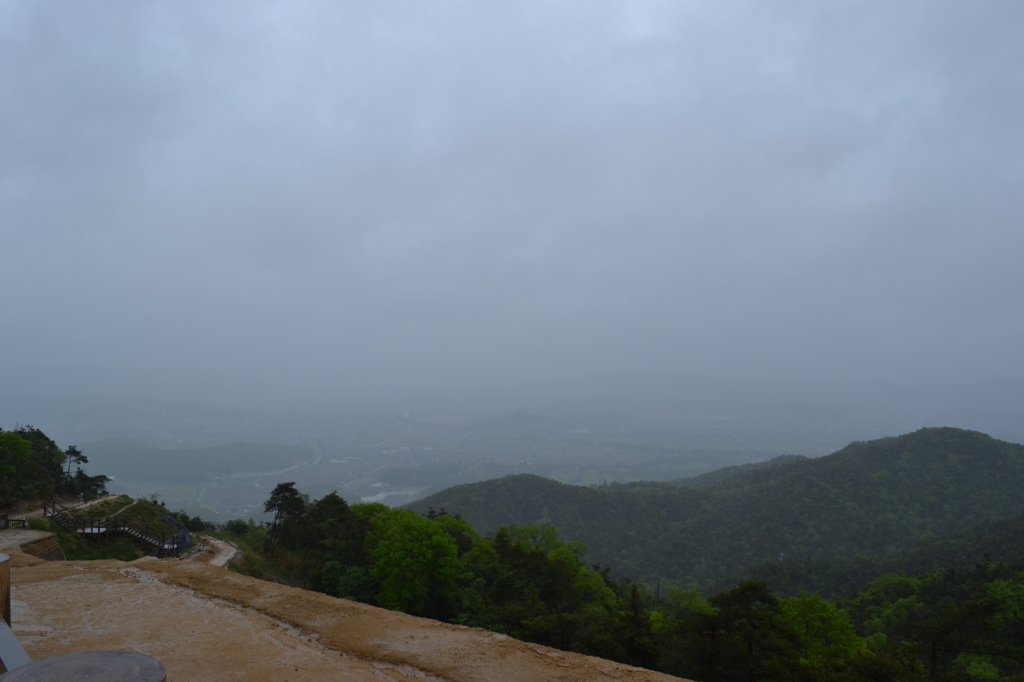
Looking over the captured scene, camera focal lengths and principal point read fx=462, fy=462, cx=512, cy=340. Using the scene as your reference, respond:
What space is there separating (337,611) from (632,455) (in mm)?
180422

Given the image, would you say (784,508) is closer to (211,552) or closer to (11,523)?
(211,552)

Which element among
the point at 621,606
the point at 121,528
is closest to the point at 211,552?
the point at 121,528

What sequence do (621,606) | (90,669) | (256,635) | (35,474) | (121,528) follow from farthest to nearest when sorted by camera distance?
(35,474)
(121,528)
(621,606)
(256,635)
(90,669)

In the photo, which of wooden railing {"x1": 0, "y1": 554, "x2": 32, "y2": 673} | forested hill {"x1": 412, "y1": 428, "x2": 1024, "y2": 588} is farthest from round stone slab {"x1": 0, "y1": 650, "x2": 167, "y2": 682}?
forested hill {"x1": 412, "y1": 428, "x2": 1024, "y2": 588}

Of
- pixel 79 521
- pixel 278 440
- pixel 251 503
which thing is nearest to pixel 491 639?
pixel 79 521

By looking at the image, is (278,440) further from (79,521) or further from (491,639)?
(491,639)

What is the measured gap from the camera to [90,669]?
390cm

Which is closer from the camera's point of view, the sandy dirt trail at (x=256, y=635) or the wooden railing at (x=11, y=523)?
the sandy dirt trail at (x=256, y=635)

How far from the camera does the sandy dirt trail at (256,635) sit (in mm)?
8828

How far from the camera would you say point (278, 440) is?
598 feet

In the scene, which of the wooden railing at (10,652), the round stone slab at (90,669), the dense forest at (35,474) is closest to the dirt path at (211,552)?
the dense forest at (35,474)

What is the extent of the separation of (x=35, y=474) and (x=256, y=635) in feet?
85.3

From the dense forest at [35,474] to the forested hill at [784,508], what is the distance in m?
37.0

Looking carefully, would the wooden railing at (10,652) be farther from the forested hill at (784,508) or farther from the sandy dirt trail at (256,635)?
the forested hill at (784,508)
